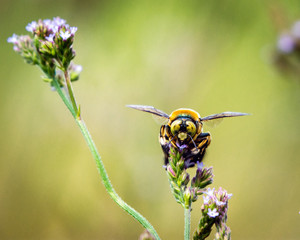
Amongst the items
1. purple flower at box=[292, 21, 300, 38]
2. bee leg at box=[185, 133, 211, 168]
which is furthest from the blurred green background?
bee leg at box=[185, 133, 211, 168]

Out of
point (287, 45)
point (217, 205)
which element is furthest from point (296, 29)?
point (217, 205)

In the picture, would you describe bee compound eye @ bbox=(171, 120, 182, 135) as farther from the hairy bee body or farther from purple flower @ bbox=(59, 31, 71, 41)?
purple flower @ bbox=(59, 31, 71, 41)

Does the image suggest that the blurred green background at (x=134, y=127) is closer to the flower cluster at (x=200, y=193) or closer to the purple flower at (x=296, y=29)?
the purple flower at (x=296, y=29)

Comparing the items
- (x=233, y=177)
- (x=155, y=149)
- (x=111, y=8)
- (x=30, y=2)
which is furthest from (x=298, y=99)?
(x=30, y=2)

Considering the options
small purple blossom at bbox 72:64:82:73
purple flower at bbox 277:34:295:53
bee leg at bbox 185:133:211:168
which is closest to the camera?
bee leg at bbox 185:133:211:168

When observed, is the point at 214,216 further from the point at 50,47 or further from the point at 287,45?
the point at 287,45

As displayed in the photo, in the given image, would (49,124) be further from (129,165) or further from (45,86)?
(129,165)
